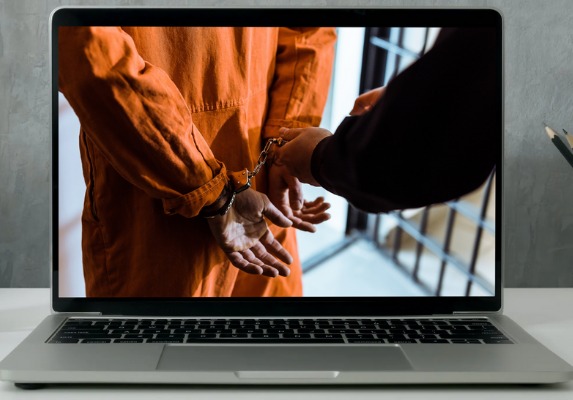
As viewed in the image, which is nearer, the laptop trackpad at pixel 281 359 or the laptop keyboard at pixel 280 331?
the laptop trackpad at pixel 281 359

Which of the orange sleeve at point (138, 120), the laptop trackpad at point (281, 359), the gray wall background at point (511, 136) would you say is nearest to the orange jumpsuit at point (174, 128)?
the orange sleeve at point (138, 120)

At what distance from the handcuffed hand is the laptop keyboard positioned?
0.24ft

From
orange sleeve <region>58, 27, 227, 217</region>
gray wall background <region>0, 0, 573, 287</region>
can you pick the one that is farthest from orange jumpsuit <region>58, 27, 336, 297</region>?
gray wall background <region>0, 0, 573, 287</region>

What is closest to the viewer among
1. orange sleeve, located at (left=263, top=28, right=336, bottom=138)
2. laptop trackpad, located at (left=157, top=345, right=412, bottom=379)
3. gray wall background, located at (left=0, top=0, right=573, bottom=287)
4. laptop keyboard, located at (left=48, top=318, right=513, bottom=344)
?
laptop trackpad, located at (left=157, top=345, right=412, bottom=379)

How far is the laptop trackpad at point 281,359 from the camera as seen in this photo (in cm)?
79

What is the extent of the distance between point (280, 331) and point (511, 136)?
23.8 inches

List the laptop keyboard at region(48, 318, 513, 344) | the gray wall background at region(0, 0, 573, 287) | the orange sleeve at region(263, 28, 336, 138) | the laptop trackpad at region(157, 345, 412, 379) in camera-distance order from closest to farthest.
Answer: the laptop trackpad at region(157, 345, 412, 379)
the laptop keyboard at region(48, 318, 513, 344)
the orange sleeve at region(263, 28, 336, 138)
the gray wall background at region(0, 0, 573, 287)

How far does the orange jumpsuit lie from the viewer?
0.97 m

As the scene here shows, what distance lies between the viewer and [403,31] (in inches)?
38.9

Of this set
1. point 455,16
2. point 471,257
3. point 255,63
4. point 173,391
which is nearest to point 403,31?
point 455,16

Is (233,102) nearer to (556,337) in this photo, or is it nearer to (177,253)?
(177,253)

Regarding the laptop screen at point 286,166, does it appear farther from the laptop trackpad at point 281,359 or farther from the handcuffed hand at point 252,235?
the laptop trackpad at point 281,359

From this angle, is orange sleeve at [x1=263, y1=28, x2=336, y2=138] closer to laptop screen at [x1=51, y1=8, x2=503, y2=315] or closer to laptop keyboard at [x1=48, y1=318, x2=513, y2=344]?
laptop screen at [x1=51, y1=8, x2=503, y2=315]

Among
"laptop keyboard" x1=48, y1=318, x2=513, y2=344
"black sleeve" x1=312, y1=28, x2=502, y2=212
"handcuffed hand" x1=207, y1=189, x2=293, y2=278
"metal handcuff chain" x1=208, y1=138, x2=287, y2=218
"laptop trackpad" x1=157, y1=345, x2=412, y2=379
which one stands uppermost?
"black sleeve" x1=312, y1=28, x2=502, y2=212
